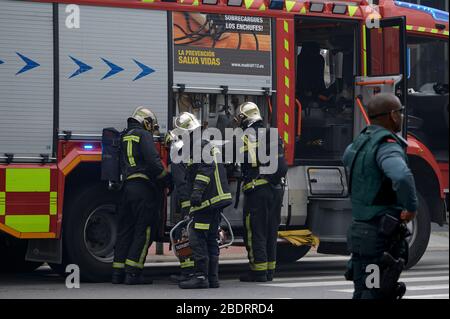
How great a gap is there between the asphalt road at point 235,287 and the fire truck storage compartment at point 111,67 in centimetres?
165

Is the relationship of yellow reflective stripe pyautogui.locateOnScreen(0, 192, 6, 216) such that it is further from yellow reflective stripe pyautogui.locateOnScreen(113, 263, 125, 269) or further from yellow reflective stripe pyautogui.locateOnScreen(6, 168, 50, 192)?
yellow reflective stripe pyautogui.locateOnScreen(113, 263, 125, 269)

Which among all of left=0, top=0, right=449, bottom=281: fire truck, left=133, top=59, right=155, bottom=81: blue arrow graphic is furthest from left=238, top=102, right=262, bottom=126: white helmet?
left=133, top=59, right=155, bottom=81: blue arrow graphic

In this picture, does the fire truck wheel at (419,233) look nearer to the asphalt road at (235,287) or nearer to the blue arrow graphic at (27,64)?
the asphalt road at (235,287)

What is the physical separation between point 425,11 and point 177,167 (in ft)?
14.3

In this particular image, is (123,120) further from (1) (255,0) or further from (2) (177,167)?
(1) (255,0)

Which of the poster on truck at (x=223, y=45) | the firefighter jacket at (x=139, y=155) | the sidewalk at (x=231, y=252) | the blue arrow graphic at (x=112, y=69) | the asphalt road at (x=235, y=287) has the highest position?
the poster on truck at (x=223, y=45)

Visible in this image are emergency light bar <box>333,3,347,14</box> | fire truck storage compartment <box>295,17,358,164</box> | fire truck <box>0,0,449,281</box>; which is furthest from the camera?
fire truck storage compartment <box>295,17,358,164</box>

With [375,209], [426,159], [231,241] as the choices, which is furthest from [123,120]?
[375,209]

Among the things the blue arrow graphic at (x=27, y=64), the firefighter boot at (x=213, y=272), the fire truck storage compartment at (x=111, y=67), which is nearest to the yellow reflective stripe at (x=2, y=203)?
the fire truck storage compartment at (x=111, y=67)

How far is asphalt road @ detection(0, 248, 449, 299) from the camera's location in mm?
11000

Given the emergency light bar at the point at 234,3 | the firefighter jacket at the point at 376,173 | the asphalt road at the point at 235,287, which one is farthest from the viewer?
the emergency light bar at the point at 234,3

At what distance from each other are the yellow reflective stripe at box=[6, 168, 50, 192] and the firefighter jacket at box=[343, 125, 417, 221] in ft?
16.2

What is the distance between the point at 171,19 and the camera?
1227 cm

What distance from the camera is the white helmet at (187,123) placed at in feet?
38.6
